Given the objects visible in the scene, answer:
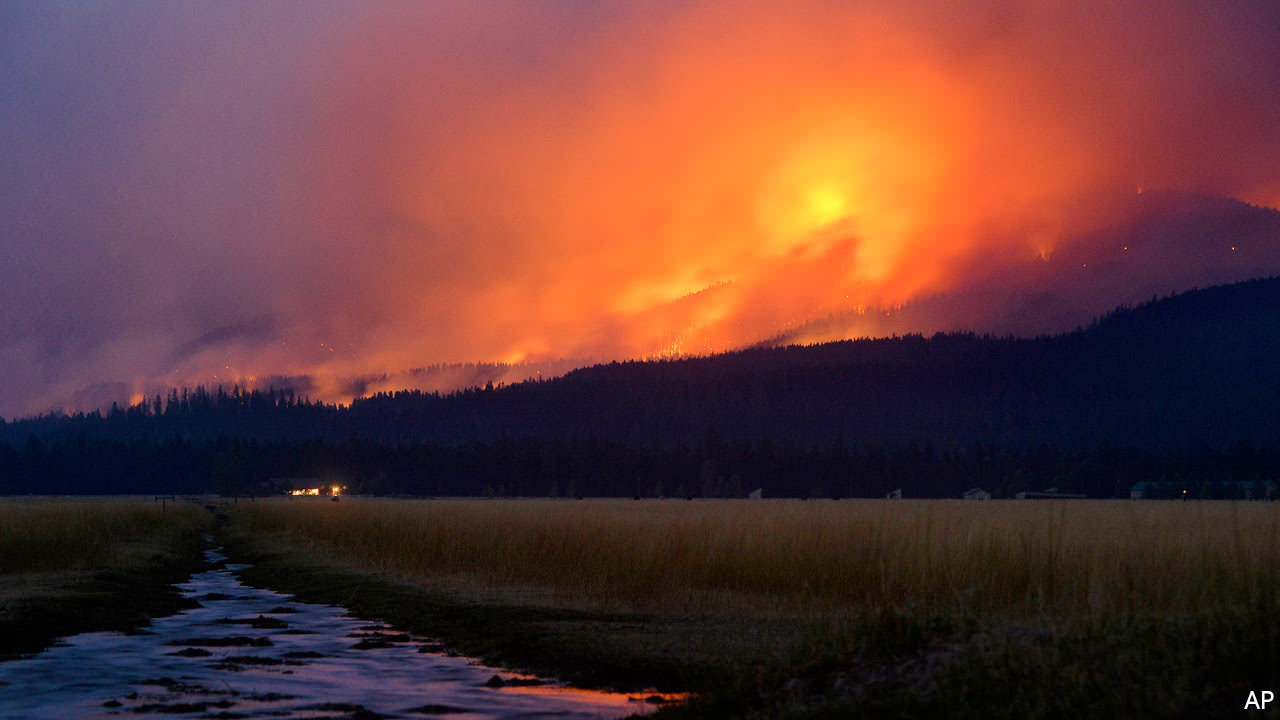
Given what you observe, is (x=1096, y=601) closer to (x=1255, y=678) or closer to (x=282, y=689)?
(x=1255, y=678)

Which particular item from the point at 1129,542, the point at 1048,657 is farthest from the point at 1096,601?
the point at 1129,542

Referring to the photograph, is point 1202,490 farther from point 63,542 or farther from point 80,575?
point 80,575

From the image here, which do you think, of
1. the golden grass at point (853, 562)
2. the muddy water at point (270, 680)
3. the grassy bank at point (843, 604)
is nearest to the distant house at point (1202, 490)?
the golden grass at point (853, 562)

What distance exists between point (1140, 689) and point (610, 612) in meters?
15.1

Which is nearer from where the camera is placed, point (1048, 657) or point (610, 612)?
point (1048, 657)

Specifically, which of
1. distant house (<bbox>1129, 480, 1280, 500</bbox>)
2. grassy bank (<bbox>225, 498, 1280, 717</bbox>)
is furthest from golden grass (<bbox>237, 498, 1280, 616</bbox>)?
distant house (<bbox>1129, 480, 1280, 500</bbox>)

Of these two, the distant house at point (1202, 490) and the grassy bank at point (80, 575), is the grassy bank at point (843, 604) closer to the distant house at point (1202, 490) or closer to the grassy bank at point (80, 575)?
the grassy bank at point (80, 575)

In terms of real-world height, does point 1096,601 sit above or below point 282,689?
above

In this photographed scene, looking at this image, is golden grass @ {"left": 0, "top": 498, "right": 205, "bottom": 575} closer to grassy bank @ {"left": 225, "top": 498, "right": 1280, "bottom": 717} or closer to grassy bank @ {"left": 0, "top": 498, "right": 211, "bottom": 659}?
grassy bank @ {"left": 0, "top": 498, "right": 211, "bottom": 659}

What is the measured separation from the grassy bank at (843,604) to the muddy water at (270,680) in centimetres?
154

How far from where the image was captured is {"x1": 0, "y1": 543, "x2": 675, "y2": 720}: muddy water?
48.1ft

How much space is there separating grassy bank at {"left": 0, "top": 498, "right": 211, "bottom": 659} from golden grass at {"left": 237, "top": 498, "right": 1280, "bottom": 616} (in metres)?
7.52

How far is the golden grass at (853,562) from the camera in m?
19.7

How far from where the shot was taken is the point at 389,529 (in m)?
46.4
